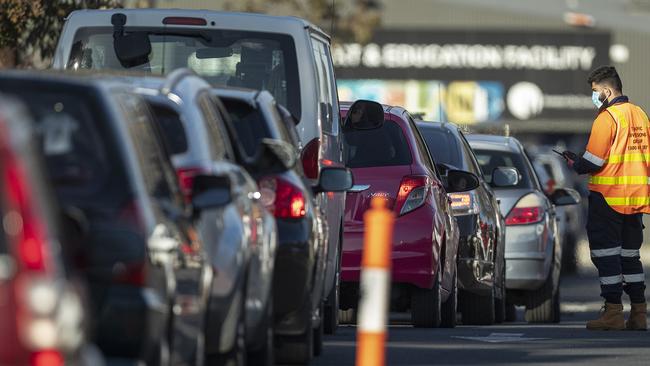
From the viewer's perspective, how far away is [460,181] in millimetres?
16844

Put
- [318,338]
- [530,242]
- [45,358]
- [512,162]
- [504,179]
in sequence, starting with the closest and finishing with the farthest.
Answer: [45,358], [318,338], [504,179], [530,242], [512,162]

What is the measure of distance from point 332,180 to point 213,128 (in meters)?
2.30

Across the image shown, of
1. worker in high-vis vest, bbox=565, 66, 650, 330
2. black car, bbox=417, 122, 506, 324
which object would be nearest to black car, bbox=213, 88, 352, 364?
worker in high-vis vest, bbox=565, 66, 650, 330

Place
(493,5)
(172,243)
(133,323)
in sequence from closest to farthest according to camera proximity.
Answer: (133,323)
(172,243)
(493,5)

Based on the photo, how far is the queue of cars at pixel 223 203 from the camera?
239 inches

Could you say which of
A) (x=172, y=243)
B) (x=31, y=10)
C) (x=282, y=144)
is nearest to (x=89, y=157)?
(x=172, y=243)

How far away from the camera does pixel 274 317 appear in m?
11.4

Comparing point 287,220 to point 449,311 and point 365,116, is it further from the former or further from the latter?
point 449,311

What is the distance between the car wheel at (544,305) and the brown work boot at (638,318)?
10.1 feet

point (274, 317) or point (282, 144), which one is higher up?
point (282, 144)

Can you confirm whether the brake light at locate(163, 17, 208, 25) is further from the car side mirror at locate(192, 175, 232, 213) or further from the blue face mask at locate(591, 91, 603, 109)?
the blue face mask at locate(591, 91, 603, 109)

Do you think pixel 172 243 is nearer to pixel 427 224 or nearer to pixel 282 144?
pixel 282 144

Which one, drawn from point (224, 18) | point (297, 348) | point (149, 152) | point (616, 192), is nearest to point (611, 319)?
point (616, 192)

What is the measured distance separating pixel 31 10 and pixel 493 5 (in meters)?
50.0
